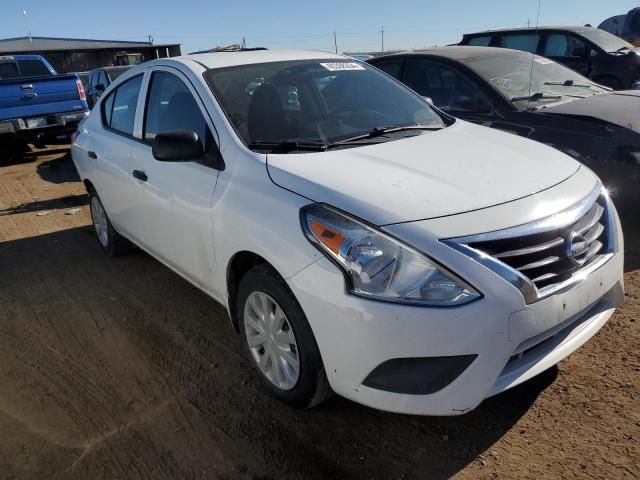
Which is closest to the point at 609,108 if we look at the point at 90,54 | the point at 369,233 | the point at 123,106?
the point at 369,233

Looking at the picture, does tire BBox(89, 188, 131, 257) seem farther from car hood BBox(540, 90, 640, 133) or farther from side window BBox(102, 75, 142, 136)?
car hood BBox(540, 90, 640, 133)

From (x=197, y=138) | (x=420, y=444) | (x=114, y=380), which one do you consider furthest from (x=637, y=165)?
(x=114, y=380)

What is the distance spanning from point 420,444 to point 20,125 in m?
9.18

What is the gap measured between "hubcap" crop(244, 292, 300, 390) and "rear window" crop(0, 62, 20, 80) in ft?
33.1

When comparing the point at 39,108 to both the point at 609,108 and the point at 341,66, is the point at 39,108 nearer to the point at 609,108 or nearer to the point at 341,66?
the point at 341,66

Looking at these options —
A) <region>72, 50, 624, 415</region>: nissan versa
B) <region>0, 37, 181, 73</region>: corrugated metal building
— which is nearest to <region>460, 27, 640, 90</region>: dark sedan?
<region>72, 50, 624, 415</region>: nissan versa

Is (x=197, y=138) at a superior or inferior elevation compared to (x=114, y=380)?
superior

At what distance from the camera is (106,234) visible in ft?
15.9

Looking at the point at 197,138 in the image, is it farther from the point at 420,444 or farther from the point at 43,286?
the point at 43,286

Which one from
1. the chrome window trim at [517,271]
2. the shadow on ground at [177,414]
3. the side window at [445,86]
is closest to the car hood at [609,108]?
the side window at [445,86]

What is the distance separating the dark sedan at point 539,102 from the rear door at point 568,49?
4.20 meters

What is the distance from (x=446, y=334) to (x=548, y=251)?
22.8 inches

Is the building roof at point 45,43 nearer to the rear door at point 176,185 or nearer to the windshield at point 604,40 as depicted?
the windshield at point 604,40

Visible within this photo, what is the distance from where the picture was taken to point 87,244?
5367 millimetres
